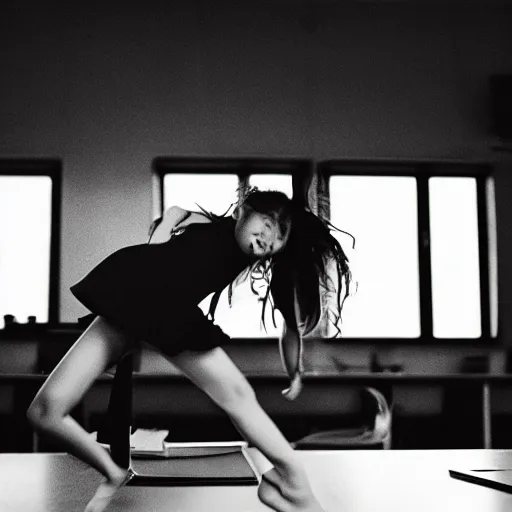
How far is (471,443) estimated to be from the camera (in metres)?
2.67

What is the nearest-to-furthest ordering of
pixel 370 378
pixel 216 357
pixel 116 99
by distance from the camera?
pixel 216 357
pixel 116 99
pixel 370 378

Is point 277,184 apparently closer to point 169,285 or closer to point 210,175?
point 169,285

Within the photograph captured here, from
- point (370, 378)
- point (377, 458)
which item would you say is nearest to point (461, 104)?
point (370, 378)

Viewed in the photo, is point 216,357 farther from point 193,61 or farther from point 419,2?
point 419,2

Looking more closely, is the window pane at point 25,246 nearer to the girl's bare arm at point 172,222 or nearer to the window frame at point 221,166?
the window frame at point 221,166

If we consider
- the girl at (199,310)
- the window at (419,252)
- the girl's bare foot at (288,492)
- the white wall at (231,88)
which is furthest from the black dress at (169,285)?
the window at (419,252)

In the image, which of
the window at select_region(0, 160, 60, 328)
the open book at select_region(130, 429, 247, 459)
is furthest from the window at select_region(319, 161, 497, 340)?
the open book at select_region(130, 429, 247, 459)

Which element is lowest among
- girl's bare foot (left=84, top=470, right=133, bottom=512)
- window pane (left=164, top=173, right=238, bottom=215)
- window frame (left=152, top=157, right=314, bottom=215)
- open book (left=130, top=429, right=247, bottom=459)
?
open book (left=130, top=429, right=247, bottom=459)

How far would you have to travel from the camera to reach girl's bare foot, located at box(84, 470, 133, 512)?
622mm

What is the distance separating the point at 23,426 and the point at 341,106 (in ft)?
4.99

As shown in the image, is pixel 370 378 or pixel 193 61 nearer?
pixel 193 61

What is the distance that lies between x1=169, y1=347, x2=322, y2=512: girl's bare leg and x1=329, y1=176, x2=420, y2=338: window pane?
6.25 ft

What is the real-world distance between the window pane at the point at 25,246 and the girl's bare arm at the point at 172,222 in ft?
4.17

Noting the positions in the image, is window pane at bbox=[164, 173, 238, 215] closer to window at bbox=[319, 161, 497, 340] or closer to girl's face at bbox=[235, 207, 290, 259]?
window at bbox=[319, 161, 497, 340]
